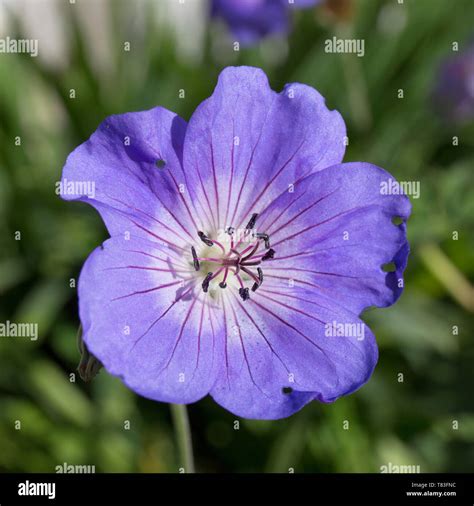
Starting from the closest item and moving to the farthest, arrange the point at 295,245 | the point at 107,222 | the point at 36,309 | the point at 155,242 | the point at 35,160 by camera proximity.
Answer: the point at 107,222, the point at 155,242, the point at 295,245, the point at 36,309, the point at 35,160

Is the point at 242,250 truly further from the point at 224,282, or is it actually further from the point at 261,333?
the point at 261,333

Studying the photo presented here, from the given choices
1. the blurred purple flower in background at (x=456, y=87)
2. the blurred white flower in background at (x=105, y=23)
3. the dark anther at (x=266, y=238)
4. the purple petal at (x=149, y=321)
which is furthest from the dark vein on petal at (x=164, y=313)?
the blurred white flower in background at (x=105, y=23)

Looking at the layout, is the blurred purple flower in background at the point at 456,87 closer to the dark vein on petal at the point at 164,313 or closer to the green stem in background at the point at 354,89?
the green stem in background at the point at 354,89

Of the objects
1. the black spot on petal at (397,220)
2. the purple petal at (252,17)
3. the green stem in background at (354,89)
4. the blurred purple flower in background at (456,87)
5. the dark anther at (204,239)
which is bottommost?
the black spot on petal at (397,220)

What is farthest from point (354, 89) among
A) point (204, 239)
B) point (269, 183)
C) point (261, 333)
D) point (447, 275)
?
point (261, 333)

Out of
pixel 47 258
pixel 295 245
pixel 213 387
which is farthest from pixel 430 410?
pixel 47 258

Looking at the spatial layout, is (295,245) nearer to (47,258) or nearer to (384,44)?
(47,258)

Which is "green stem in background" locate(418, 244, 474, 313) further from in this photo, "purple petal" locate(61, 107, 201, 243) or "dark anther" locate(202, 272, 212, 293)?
"purple petal" locate(61, 107, 201, 243)

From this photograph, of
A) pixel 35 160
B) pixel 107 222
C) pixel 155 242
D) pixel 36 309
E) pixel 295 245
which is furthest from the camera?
pixel 35 160
